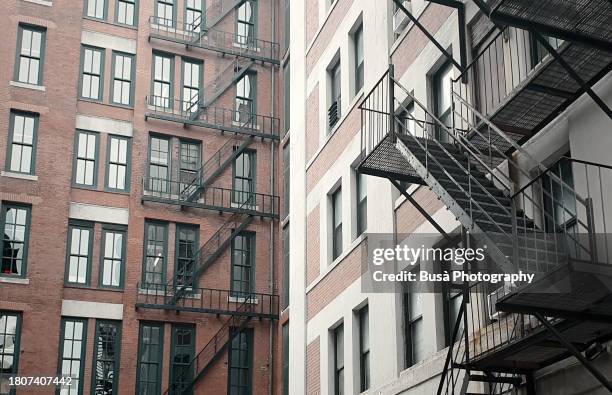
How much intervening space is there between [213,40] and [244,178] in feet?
20.5

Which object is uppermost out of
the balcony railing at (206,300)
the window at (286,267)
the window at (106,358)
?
the window at (286,267)

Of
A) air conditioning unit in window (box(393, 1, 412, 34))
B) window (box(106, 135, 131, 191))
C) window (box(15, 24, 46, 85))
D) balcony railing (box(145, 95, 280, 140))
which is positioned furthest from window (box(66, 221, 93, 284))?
air conditioning unit in window (box(393, 1, 412, 34))

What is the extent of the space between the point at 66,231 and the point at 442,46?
21.7 metres

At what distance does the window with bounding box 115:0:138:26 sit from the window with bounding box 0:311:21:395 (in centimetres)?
1333

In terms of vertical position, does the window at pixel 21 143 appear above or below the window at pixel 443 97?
above

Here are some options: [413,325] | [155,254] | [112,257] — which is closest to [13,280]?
[112,257]

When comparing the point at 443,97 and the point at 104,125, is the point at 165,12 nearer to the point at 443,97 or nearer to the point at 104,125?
the point at 104,125

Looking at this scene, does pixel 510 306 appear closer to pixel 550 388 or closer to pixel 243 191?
pixel 550 388

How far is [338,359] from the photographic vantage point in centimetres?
2473

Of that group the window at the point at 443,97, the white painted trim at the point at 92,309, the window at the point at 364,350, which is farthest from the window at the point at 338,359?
the white painted trim at the point at 92,309

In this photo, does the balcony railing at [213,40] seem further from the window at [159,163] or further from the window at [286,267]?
the window at [286,267]

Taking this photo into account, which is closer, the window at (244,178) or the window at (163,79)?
the window at (163,79)

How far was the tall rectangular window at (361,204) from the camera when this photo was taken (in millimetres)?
23719

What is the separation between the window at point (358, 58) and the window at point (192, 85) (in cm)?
1599
